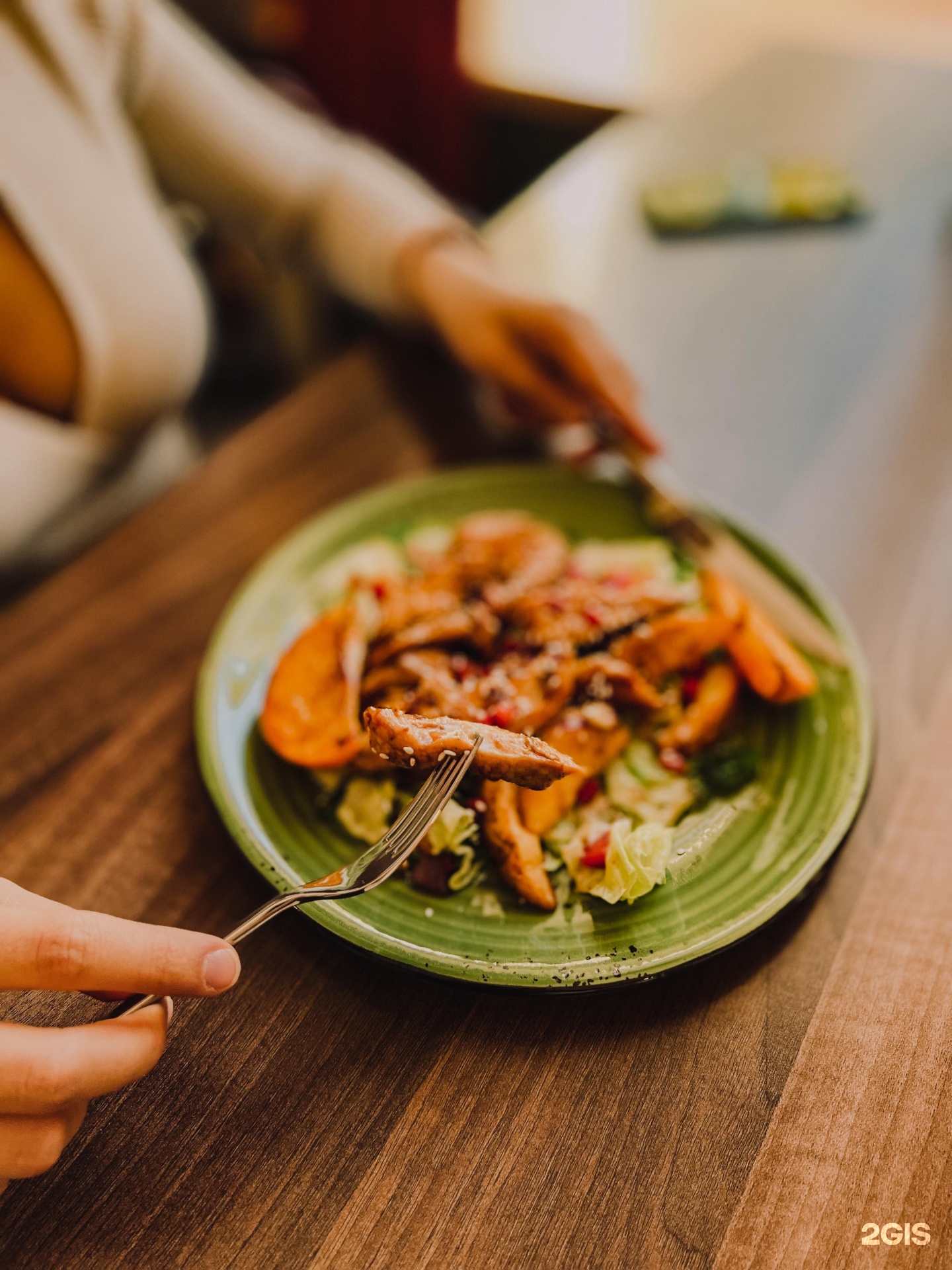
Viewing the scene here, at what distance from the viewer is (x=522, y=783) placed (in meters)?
1.02

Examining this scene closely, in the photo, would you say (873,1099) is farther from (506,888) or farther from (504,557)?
(504,557)

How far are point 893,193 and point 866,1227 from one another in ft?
8.26

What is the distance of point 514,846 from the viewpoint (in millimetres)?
1059

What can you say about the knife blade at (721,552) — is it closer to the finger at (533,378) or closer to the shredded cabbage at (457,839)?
the finger at (533,378)

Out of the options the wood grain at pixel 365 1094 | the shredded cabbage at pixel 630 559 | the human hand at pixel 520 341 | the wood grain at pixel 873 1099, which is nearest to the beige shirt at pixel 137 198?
the human hand at pixel 520 341

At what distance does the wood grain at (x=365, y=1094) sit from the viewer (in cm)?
85

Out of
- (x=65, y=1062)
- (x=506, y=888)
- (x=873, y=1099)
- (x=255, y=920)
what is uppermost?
(x=65, y=1062)

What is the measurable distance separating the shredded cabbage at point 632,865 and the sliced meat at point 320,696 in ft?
1.19

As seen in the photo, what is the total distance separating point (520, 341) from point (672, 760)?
94cm

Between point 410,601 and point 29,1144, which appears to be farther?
point 410,601

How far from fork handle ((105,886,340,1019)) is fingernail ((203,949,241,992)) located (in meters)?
0.03

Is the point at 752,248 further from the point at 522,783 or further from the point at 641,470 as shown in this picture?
the point at 522,783

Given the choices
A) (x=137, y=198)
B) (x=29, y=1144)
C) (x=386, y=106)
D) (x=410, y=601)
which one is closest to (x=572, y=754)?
(x=410, y=601)

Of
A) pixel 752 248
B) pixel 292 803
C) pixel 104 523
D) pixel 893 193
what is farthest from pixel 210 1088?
pixel 893 193
